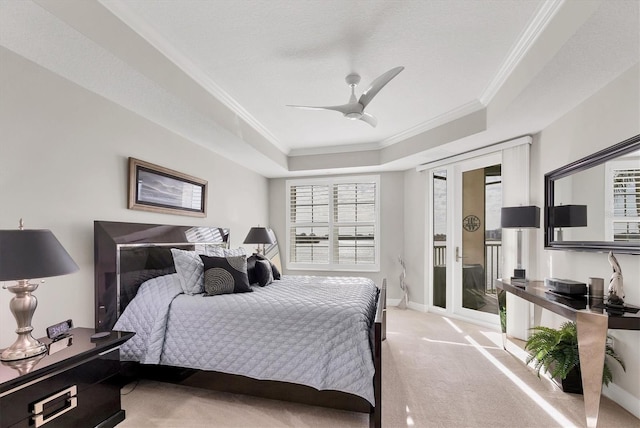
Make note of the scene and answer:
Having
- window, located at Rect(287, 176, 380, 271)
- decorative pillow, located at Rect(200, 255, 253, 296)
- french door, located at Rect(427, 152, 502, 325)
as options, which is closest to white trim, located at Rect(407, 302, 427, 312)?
french door, located at Rect(427, 152, 502, 325)

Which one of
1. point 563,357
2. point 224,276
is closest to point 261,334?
point 224,276

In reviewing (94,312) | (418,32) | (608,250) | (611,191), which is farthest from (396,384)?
(418,32)

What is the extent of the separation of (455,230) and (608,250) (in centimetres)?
238

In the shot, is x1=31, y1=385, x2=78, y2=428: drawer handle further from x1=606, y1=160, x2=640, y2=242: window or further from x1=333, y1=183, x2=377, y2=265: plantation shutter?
x1=333, y1=183, x2=377, y2=265: plantation shutter

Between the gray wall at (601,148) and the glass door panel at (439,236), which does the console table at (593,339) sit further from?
the glass door panel at (439,236)

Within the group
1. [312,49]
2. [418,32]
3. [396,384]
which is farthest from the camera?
[396,384]

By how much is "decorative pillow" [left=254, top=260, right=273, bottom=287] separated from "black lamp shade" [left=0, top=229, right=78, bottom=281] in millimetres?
1888

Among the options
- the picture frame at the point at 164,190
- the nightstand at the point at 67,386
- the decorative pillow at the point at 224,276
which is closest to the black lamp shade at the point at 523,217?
the decorative pillow at the point at 224,276

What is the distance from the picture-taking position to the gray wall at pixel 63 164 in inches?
77.1

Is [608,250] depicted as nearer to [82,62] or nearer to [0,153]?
[82,62]

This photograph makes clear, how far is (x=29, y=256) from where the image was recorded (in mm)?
1528

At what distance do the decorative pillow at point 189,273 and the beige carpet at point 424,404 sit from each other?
2.66 feet

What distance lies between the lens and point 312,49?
2.46 metres

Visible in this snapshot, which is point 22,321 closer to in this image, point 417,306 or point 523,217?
point 523,217
